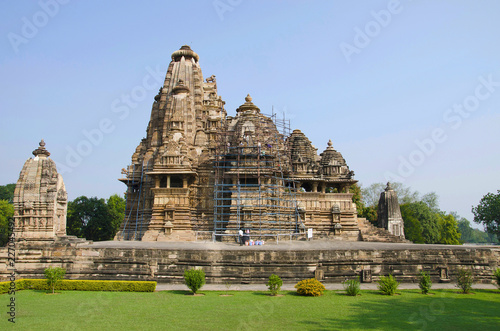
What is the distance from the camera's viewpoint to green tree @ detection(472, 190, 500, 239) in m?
48.9

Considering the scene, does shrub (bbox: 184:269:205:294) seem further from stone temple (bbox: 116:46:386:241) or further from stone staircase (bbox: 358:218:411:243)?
stone staircase (bbox: 358:218:411:243)

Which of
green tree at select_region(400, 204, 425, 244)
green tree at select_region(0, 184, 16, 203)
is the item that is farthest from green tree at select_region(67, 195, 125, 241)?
green tree at select_region(400, 204, 425, 244)

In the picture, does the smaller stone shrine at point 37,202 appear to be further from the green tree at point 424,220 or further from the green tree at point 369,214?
the green tree at point 424,220

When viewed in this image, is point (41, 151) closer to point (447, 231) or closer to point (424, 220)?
point (424, 220)

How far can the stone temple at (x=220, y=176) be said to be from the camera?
97.3 ft

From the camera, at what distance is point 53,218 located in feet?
66.5

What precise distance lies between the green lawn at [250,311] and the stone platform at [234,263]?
238 cm

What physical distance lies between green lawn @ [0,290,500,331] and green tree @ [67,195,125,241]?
3902cm

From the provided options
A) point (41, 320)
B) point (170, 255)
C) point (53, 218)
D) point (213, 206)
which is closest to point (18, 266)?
point (53, 218)

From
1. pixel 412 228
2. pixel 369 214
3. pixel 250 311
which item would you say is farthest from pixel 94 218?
pixel 250 311

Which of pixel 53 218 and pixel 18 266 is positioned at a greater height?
pixel 53 218

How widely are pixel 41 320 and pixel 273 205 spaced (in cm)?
1923

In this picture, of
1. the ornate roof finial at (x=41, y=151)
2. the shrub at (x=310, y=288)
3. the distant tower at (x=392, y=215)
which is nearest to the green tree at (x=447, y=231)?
the distant tower at (x=392, y=215)

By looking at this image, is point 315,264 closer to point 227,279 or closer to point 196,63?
point 227,279
